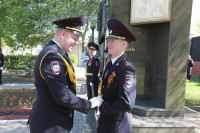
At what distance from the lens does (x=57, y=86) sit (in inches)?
69.1

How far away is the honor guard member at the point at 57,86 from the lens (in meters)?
1.78

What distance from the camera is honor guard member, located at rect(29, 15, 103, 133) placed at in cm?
178

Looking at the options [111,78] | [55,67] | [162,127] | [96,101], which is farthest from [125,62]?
[162,127]

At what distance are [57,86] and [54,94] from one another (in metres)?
0.10

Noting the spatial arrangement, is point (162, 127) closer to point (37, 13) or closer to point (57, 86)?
point (57, 86)

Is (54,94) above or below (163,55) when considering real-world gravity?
below

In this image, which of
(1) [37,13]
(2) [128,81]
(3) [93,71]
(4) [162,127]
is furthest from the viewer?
(1) [37,13]

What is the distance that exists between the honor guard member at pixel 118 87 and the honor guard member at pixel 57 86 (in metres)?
0.19

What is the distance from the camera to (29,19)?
10766 millimetres

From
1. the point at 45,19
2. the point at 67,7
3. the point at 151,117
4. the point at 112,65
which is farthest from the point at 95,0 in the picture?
the point at 112,65

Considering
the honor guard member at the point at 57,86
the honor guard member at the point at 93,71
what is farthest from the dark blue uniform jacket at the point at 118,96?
the honor guard member at the point at 93,71

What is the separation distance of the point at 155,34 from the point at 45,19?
8286mm

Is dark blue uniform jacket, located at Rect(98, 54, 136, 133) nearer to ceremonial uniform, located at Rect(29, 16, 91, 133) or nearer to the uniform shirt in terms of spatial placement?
the uniform shirt

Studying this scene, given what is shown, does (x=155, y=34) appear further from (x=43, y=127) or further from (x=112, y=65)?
(x=43, y=127)
